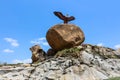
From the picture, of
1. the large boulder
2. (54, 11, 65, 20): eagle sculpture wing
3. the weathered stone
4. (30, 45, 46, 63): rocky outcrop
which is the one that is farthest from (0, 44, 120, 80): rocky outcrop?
(54, 11, 65, 20): eagle sculpture wing

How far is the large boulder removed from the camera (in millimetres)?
18578

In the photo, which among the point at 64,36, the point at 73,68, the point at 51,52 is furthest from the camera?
the point at 51,52

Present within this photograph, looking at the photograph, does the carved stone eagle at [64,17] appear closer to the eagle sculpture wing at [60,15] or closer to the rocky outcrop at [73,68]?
the eagle sculpture wing at [60,15]

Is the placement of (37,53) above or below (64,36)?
below

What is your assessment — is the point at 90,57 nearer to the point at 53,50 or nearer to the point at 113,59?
the point at 113,59

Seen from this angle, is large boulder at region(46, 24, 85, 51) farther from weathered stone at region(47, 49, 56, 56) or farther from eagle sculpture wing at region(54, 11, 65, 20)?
eagle sculpture wing at region(54, 11, 65, 20)

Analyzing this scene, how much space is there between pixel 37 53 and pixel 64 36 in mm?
2121

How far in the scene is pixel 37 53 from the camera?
19.5 metres

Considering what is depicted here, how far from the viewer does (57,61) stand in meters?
17.3

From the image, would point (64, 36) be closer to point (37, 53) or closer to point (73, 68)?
point (37, 53)

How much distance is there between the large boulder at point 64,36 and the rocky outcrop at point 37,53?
82 centimetres

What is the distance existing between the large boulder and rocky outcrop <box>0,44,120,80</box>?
0.69 meters

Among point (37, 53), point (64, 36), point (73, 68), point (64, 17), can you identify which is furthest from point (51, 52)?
point (73, 68)

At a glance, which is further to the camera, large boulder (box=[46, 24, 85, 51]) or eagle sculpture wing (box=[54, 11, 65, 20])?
eagle sculpture wing (box=[54, 11, 65, 20])
